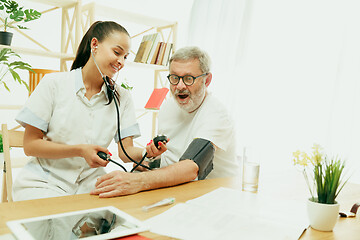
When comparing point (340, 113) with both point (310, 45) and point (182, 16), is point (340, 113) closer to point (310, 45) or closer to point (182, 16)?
point (310, 45)

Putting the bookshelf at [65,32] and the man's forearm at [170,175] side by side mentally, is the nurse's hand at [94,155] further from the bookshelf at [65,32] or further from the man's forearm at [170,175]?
the bookshelf at [65,32]

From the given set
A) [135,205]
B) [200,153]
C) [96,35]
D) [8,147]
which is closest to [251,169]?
[200,153]

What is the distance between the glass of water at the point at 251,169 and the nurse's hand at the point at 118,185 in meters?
0.39

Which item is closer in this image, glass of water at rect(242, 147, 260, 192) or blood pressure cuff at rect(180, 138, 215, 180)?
glass of water at rect(242, 147, 260, 192)

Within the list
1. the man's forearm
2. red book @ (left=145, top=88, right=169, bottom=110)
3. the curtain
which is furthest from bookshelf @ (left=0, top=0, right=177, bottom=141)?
the man's forearm

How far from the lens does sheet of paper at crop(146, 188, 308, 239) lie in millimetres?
801

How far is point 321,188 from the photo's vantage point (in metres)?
0.86

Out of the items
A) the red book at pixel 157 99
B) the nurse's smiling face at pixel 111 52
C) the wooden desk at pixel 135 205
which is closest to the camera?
the wooden desk at pixel 135 205

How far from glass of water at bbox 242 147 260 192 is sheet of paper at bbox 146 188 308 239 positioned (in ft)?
0.34

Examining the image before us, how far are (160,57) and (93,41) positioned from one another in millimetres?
1816

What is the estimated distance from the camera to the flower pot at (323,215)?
0.85 meters

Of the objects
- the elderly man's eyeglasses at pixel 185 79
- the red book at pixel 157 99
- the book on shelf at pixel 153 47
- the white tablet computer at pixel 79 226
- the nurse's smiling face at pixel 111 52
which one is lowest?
the white tablet computer at pixel 79 226

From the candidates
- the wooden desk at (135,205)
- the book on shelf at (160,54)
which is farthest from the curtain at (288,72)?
the wooden desk at (135,205)

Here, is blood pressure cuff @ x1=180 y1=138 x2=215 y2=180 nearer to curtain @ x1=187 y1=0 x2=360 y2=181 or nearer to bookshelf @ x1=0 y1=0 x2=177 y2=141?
curtain @ x1=187 y1=0 x2=360 y2=181
